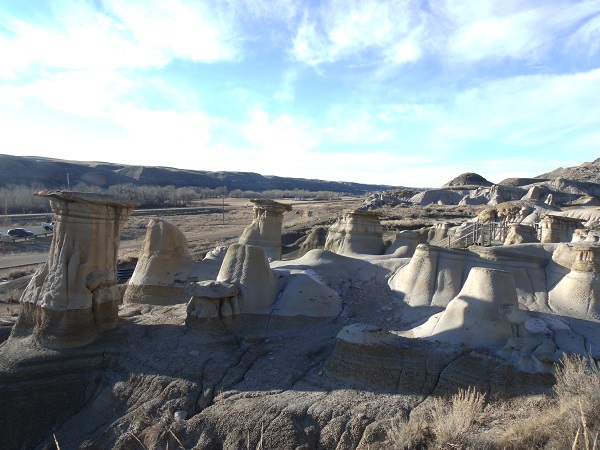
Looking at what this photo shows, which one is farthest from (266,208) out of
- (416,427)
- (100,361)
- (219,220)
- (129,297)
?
(219,220)

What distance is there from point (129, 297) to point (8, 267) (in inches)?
645

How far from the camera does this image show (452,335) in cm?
733

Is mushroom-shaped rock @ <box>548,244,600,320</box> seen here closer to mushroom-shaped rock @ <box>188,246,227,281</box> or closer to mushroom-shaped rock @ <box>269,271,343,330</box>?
mushroom-shaped rock @ <box>269,271,343,330</box>

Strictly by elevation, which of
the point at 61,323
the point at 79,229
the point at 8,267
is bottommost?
the point at 8,267

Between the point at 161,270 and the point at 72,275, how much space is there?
317 cm

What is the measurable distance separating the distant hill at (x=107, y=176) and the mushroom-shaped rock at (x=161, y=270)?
55.6 metres

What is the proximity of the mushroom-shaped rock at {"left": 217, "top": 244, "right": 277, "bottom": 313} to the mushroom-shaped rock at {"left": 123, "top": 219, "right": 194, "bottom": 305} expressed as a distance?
6.76 ft

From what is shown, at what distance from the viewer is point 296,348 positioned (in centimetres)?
816

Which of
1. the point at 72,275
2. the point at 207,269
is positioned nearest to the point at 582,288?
the point at 207,269

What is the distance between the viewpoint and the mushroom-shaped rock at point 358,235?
15.6 m

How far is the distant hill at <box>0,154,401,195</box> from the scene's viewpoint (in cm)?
6425

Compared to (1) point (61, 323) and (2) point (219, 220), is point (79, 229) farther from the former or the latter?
(2) point (219, 220)

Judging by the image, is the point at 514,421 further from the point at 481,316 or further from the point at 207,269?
the point at 207,269

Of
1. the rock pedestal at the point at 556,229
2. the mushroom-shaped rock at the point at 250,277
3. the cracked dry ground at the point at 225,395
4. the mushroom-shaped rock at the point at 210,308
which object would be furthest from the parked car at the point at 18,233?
the rock pedestal at the point at 556,229
